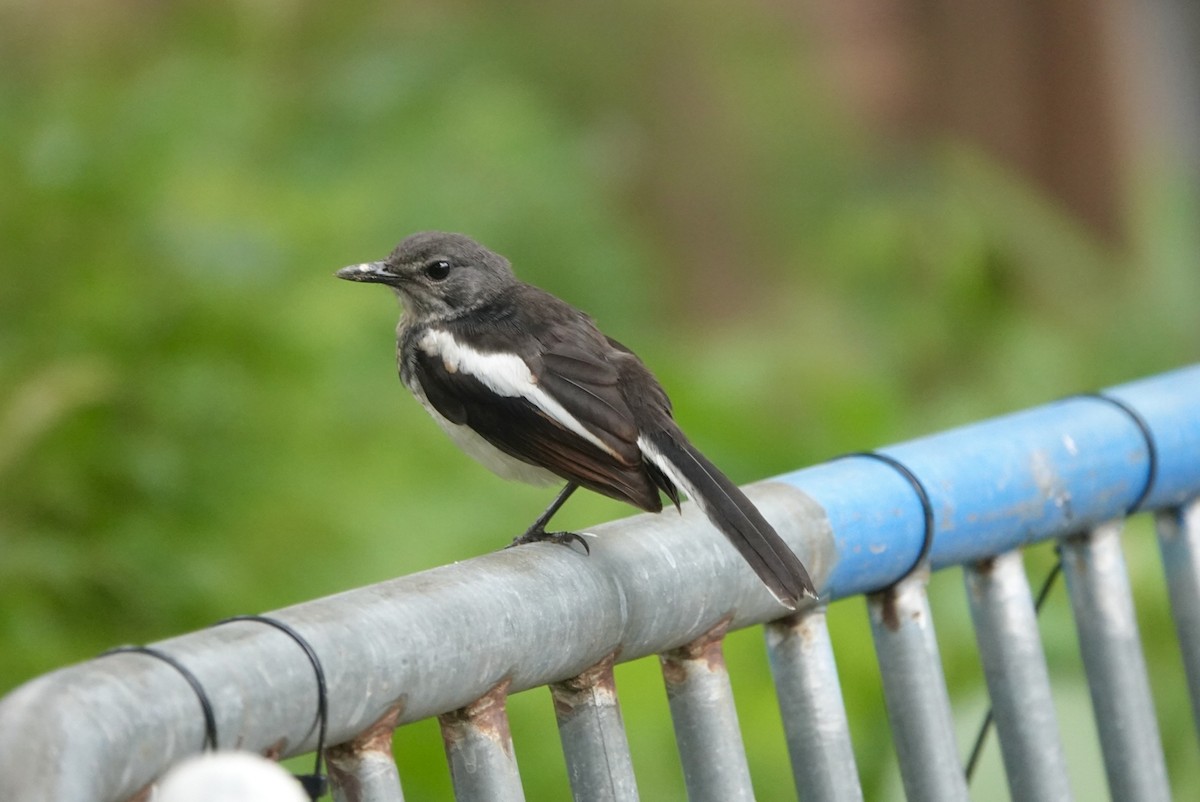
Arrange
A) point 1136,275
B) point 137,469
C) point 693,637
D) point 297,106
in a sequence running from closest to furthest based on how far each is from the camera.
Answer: point 693,637 < point 137,469 < point 297,106 < point 1136,275

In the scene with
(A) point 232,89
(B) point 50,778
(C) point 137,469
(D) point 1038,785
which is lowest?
(D) point 1038,785

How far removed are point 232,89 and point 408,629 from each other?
213 inches

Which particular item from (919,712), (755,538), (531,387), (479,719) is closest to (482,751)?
(479,719)

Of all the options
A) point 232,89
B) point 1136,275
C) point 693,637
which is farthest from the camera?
point 1136,275

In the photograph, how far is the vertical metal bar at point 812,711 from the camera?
2.23 meters

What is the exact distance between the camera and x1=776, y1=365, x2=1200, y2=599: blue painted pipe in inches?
92.6

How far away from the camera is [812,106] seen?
10.6 m

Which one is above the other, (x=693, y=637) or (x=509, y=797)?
(x=693, y=637)

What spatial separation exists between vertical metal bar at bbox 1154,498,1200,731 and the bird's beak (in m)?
1.88

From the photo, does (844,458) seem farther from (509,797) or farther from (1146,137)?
(1146,137)

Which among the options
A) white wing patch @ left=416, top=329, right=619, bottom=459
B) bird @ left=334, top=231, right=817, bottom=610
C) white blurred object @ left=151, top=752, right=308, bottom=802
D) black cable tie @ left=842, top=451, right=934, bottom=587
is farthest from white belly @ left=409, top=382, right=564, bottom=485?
white blurred object @ left=151, top=752, right=308, bottom=802

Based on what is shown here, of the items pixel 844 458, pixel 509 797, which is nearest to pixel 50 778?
pixel 509 797

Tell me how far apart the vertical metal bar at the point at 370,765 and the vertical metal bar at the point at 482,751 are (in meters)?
0.11

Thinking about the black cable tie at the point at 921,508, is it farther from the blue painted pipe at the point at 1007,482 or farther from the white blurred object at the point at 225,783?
the white blurred object at the point at 225,783
